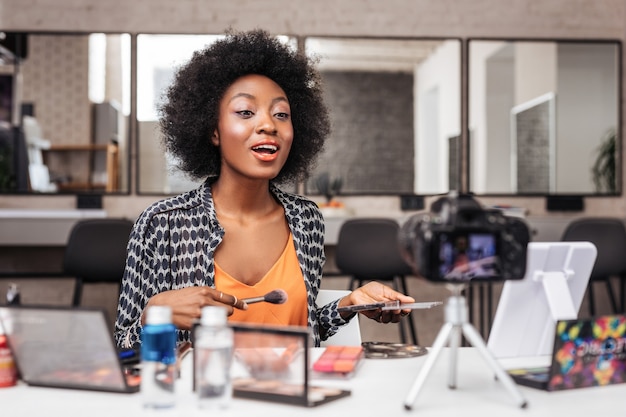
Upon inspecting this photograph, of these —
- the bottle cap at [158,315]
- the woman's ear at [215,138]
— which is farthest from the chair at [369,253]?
the bottle cap at [158,315]

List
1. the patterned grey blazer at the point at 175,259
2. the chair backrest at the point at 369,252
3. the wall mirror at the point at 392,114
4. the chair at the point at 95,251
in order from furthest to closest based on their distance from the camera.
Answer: the wall mirror at the point at 392,114 → the chair backrest at the point at 369,252 → the chair at the point at 95,251 → the patterned grey blazer at the point at 175,259

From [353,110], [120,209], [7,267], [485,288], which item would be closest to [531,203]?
[485,288]

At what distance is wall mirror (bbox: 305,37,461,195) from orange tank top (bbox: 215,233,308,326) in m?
3.12

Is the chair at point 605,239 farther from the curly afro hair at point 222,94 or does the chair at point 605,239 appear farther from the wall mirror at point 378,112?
the curly afro hair at point 222,94

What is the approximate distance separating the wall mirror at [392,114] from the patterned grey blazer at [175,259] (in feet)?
10.3

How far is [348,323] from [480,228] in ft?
2.46

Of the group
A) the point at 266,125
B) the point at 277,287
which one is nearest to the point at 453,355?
the point at 277,287

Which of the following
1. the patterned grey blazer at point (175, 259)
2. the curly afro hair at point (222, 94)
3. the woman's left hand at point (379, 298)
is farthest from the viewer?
the curly afro hair at point (222, 94)

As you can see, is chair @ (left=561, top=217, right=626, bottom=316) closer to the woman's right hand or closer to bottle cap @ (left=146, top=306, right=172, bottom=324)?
the woman's right hand

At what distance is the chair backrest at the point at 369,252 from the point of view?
13.1 ft

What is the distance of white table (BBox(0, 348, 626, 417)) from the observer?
975 mm

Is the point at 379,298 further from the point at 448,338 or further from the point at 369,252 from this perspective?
the point at 369,252

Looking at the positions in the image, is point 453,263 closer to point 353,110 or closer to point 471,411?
point 471,411

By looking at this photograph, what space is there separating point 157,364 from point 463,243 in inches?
17.6
